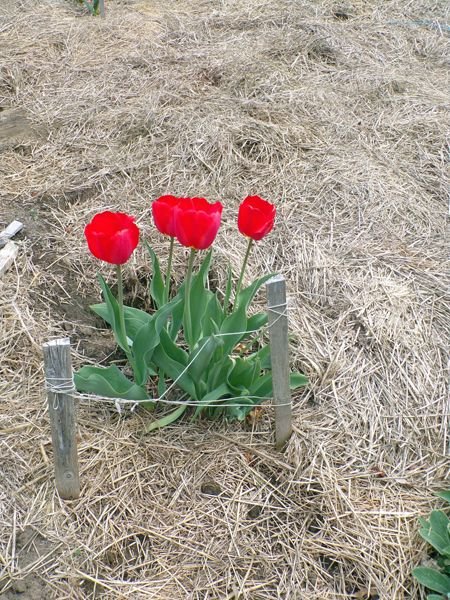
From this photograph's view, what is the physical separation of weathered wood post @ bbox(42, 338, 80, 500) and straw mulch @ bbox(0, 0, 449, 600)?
8 centimetres

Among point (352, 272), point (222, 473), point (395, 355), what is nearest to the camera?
point (222, 473)

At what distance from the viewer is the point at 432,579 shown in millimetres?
1791

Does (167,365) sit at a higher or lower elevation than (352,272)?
higher

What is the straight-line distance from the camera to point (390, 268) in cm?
276

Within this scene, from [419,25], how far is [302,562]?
4154mm

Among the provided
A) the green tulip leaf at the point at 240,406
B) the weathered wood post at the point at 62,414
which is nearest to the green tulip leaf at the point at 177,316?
the green tulip leaf at the point at 240,406

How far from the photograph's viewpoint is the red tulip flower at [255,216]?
1896 mm

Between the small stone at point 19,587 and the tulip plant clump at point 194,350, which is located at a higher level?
the tulip plant clump at point 194,350

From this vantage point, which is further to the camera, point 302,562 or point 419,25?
point 419,25

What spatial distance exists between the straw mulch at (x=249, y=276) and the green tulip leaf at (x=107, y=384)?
0.35ft

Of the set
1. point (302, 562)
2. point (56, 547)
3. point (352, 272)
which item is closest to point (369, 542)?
point (302, 562)

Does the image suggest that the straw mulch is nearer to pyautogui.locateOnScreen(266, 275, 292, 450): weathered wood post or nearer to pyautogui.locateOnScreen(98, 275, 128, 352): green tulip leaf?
pyautogui.locateOnScreen(266, 275, 292, 450): weathered wood post

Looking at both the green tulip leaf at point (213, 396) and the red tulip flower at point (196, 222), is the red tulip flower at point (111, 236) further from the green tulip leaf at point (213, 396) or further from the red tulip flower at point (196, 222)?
the green tulip leaf at point (213, 396)

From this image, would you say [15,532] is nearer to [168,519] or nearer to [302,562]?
[168,519]
